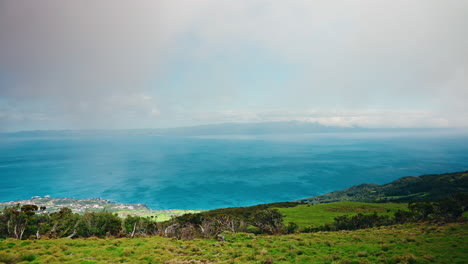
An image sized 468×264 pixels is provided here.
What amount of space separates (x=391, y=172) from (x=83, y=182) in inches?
9744

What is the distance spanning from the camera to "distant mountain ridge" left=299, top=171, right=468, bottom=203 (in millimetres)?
92994

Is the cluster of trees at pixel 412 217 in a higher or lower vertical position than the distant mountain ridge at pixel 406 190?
higher

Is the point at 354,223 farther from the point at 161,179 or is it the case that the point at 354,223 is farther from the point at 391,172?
the point at 391,172

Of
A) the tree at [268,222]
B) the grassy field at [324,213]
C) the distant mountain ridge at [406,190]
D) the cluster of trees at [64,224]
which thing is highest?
the cluster of trees at [64,224]

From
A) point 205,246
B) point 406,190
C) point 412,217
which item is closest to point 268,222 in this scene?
point 205,246

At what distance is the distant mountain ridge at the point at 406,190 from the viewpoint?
92994mm

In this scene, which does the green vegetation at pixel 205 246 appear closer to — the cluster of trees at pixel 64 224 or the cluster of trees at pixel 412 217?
the cluster of trees at pixel 64 224

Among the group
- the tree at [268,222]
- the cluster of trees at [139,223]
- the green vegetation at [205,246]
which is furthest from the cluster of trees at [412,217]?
the tree at [268,222]

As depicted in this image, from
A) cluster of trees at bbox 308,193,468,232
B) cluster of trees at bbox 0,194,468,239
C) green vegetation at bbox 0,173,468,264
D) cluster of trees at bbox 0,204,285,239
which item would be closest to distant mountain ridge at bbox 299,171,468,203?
cluster of trees at bbox 308,193,468,232

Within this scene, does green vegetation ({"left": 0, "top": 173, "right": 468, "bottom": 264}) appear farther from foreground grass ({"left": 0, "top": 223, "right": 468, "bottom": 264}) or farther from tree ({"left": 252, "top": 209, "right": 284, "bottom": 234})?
tree ({"left": 252, "top": 209, "right": 284, "bottom": 234})

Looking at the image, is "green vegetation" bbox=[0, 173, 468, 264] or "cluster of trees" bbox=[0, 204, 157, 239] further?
"cluster of trees" bbox=[0, 204, 157, 239]

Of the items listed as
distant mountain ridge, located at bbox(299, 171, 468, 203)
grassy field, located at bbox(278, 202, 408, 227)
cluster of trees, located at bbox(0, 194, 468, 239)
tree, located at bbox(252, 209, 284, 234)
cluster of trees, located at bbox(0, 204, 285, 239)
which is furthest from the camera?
distant mountain ridge, located at bbox(299, 171, 468, 203)

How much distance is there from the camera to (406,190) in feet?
348

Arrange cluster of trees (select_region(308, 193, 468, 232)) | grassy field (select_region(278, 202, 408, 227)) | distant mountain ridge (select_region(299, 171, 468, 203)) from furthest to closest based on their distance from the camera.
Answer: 1. distant mountain ridge (select_region(299, 171, 468, 203))
2. grassy field (select_region(278, 202, 408, 227))
3. cluster of trees (select_region(308, 193, 468, 232))
